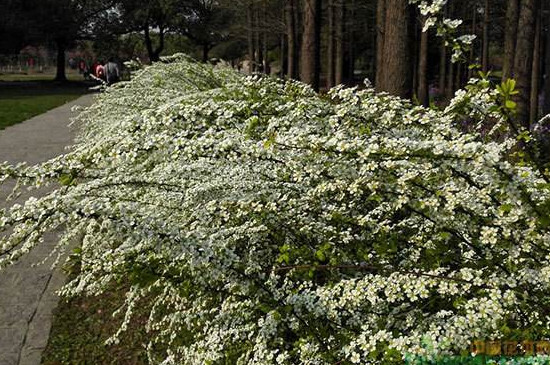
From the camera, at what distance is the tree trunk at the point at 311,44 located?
11.6 metres

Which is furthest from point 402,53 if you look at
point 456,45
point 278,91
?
point 456,45

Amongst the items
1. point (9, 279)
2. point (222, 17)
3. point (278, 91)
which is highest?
point (222, 17)

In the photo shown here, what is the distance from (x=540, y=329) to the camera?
5.89ft

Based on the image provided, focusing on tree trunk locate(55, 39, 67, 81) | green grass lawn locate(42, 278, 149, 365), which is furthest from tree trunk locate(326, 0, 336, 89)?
tree trunk locate(55, 39, 67, 81)

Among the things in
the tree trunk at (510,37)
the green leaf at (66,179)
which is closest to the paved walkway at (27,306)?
the green leaf at (66,179)

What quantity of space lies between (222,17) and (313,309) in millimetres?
39980

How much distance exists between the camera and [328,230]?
2512mm

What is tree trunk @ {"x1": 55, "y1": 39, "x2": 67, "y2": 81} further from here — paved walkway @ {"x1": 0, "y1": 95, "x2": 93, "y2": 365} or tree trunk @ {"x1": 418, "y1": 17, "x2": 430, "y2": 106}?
paved walkway @ {"x1": 0, "y1": 95, "x2": 93, "y2": 365}

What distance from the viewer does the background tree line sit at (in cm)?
812

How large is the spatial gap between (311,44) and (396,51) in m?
5.61

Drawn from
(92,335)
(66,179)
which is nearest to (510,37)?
(92,335)

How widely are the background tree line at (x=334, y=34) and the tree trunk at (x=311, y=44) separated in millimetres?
21

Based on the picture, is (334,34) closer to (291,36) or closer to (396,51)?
(291,36)

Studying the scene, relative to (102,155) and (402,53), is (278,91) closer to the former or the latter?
(102,155)
